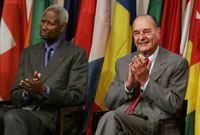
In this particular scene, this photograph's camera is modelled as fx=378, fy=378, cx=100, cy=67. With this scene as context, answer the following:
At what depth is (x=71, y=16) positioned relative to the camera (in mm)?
4500

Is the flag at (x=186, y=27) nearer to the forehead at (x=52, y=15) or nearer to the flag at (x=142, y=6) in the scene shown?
the flag at (x=142, y=6)

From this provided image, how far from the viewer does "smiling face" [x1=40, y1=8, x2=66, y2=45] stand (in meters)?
3.76

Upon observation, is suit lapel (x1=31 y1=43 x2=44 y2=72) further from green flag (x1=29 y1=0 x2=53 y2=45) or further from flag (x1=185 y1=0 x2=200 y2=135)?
flag (x1=185 y1=0 x2=200 y2=135)

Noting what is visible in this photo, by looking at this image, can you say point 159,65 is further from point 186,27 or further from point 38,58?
point 38,58

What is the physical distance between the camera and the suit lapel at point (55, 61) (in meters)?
3.60

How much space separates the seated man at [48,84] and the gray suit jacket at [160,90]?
0.39 meters

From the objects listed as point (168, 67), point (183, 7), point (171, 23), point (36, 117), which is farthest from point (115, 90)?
point (183, 7)

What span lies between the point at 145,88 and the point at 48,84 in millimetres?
1003

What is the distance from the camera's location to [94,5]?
14.3ft

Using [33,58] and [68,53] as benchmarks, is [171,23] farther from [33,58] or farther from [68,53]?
[33,58]

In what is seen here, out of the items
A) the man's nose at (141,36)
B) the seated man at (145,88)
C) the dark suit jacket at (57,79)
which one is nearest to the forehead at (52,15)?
the dark suit jacket at (57,79)

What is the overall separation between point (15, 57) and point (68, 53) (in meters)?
1.16

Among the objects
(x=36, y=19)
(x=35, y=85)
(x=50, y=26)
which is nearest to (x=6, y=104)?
(x=35, y=85)

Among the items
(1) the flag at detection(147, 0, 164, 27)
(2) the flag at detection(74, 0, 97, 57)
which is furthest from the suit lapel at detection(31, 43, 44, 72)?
(1) the flag at detection(147, 0, 164, 27)
